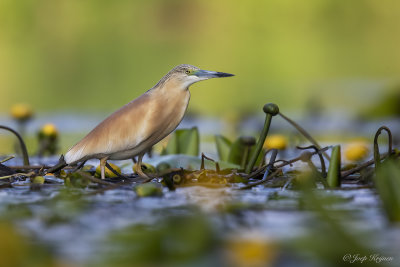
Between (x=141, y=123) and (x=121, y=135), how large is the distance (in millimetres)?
122

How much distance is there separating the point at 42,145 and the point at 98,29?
22.5 metres

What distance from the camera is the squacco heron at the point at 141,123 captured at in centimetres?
382

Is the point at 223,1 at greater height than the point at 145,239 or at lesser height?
greater

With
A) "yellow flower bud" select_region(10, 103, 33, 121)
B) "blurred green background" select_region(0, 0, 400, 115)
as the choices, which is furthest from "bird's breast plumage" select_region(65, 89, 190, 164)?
"blurred green background" select_region(0, 0, 400, 115)

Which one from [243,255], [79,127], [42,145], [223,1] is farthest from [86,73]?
[243,255]

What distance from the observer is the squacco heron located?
12.5ft

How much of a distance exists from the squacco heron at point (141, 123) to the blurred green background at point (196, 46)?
1408 centimetres

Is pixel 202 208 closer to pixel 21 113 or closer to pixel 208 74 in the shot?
pixel 208 74

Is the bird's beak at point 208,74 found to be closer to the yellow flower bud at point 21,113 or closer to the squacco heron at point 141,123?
the squacco heron at point 141,123

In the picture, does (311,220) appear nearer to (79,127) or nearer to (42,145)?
(42,145)

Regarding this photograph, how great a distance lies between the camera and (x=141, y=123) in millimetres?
3826

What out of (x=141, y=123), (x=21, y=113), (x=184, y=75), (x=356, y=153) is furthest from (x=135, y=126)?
(x=21, y=113)

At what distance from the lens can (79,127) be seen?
12945mm

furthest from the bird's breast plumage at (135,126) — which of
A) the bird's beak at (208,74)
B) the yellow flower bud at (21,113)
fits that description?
the yellow flower bud at (21,113)
